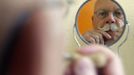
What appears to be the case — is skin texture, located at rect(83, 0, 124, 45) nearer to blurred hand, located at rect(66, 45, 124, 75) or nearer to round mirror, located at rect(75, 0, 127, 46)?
round mirror, located at rect(75, 0, 127, 46)

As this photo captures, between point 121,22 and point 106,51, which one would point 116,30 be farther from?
point 106,51

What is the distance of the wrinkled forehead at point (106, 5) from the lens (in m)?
1.08

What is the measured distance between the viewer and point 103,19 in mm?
1053

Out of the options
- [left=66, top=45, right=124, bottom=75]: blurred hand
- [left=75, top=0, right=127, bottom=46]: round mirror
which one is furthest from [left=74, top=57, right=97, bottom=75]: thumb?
[left=75, top=0, right=127, bottom=46]: round mirror

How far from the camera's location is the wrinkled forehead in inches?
42.5

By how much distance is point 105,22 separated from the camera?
105 centimetres

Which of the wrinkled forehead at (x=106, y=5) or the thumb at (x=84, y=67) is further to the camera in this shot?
the wrinkled forehead at (x=106, y=5)

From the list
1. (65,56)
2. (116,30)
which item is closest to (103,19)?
(116,30)

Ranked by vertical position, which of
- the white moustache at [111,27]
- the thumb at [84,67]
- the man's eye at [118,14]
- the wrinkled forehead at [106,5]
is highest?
the wrinkled forehead at [106,5]

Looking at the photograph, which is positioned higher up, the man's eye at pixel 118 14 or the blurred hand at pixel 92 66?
the man's eye at pixel 118 14

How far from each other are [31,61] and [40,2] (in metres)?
0.04

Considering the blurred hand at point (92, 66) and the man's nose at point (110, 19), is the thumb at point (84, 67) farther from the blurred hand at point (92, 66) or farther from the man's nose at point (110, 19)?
the man's nose at point (110, 19)

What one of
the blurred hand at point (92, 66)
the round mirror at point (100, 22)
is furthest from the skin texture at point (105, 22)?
the blurred hand at point (92, 66)

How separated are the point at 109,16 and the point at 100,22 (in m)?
→ 0.04
